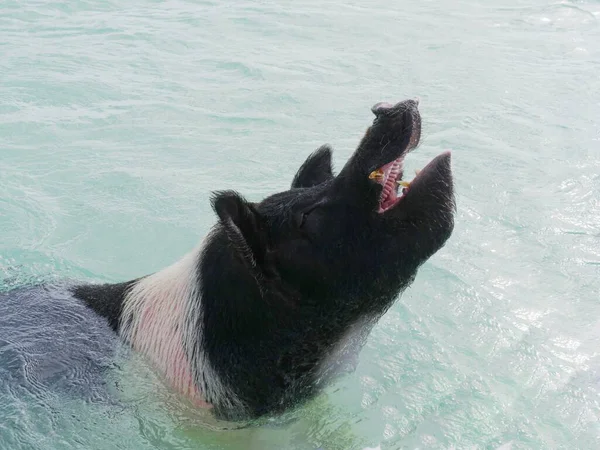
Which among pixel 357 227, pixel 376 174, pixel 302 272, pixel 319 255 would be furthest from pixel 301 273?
pixel 376 174

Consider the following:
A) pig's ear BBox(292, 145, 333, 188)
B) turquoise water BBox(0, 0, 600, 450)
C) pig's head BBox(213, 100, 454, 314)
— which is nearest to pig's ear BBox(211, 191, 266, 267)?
pig's head BBox(213, 100, 454, 314)

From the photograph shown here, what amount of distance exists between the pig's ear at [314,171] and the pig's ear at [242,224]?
→ 0.62 metres

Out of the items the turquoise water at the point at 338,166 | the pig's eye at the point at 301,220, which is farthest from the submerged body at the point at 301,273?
the turquoise water at the point at 338,166

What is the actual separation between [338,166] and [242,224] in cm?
533

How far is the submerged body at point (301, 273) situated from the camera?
3.99m

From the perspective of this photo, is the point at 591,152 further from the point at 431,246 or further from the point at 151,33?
the point at 151,33

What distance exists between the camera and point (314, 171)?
464 cm

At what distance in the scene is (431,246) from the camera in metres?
4.04

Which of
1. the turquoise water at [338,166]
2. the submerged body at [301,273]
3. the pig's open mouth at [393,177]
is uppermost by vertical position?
the pig's open mouth at [393,177]

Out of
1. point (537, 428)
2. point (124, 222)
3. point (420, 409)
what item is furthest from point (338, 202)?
point (124, 222)

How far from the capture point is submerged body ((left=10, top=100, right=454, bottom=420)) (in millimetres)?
3988

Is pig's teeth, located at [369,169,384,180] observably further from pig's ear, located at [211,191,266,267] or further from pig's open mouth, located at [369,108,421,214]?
pig's ear, located at [211,191,266,267]

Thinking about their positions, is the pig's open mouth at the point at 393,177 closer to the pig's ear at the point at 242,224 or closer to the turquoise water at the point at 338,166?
the pig's ear at the point at 242,224

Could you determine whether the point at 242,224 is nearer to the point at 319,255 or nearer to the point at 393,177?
the point at 319,255
